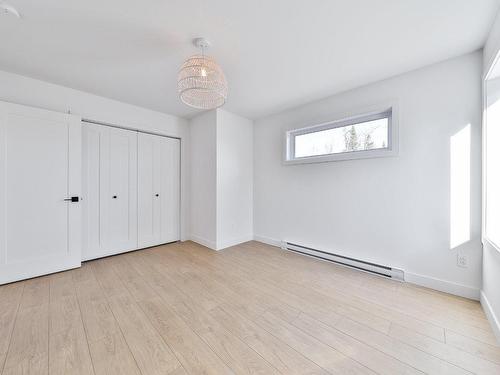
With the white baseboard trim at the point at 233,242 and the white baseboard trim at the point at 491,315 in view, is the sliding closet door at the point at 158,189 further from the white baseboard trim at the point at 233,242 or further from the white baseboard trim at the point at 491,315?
the white baseboard trim at the point at 491,315

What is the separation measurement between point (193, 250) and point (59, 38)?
2968 mm

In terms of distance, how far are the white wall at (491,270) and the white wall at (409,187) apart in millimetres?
161

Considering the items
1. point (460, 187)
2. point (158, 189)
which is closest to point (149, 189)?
point (158, 189)

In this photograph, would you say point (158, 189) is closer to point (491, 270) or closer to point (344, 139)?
point (344, 139)

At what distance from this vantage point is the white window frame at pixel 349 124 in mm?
2354

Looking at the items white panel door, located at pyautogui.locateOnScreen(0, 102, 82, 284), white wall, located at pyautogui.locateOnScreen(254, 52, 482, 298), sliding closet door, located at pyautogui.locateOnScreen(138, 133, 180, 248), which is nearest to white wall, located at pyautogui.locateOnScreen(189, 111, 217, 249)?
sliding closet door, located at pyautogui.locateOnScreen(138, 133, 180, 248)

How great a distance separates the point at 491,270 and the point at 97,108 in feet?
15.5

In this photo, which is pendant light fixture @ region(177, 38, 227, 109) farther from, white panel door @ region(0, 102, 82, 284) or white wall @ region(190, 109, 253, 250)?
white panel door @ region(0, 102, 82, 284)

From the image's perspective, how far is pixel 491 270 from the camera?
1.62m

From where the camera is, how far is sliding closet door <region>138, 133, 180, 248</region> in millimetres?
3467

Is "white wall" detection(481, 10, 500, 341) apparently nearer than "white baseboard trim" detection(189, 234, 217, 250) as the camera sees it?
Yes

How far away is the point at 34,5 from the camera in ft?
4.78

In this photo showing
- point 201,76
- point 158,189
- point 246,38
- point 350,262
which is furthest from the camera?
point 158,189

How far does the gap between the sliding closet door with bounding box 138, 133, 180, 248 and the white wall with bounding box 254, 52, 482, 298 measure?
2344mm
